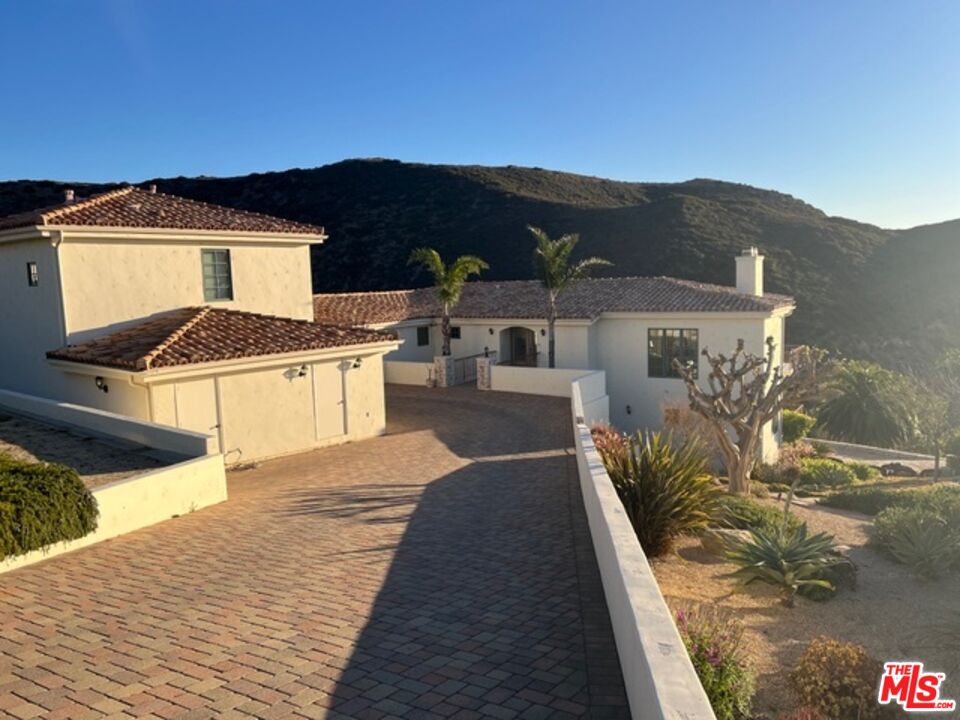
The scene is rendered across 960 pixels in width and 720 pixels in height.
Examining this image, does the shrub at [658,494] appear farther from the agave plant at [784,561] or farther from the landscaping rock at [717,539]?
the agave plant at [784,561]

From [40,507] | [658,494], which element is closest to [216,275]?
[40,507]

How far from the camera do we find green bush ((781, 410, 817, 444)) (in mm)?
31750

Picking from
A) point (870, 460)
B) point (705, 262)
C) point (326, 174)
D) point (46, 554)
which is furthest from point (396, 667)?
point (326, 174)

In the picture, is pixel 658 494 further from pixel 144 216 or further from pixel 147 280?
pixel 144 216

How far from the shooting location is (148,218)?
19062 millimetres

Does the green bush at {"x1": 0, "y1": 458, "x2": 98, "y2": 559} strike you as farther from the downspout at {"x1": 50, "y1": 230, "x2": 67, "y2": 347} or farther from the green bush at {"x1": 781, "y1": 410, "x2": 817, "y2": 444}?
the green bush at {"x1": 781, "y1": 410, "x2": 817, "y2": 444}

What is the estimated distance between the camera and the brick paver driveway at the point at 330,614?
5.83m

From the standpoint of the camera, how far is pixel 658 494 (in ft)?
35.8

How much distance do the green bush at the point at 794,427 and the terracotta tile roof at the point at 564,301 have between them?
5709 mm

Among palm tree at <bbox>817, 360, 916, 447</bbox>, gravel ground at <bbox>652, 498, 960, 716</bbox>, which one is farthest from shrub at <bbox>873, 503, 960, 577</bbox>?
palm tree at <bbox>817, 360, 916, 447</bbox>

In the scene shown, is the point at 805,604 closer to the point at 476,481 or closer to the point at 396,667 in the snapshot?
the point at 476,481

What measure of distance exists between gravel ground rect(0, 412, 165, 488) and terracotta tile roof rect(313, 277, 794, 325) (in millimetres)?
14559

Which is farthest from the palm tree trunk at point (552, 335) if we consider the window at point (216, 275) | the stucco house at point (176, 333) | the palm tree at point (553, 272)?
the window at point (216, 275)

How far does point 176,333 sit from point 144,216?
4.20 metres
